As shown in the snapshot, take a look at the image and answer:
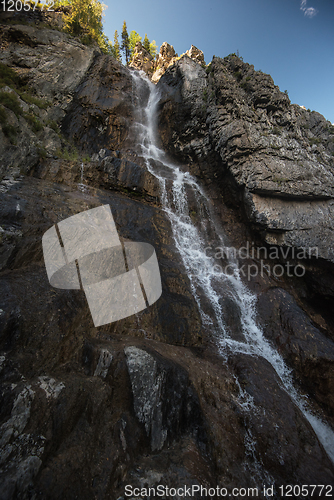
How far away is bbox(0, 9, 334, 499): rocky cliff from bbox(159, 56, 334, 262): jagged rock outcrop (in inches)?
4.4

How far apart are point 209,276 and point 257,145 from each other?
30.6ft

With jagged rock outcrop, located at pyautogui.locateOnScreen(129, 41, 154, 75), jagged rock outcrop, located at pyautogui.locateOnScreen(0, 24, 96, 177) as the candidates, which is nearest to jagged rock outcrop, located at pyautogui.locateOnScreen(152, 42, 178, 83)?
jagged rock outcrop, located at pyautogui.locateOnScreen(129, 41, 154, 75)

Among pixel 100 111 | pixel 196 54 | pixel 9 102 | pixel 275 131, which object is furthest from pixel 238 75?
pixel 9 102

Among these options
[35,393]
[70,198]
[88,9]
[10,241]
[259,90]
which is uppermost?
[88,9]

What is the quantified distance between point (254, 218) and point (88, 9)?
998 inches

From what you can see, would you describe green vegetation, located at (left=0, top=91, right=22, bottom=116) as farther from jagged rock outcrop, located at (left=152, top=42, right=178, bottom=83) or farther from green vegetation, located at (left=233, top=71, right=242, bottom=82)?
jagged rock outcrop, located at (left=152, top=42, right=178, bottom=83)

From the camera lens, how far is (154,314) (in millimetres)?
7105

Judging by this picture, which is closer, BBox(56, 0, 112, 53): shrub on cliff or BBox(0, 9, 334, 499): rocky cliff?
BBox(0, 9, 334, 499): rocky cliff

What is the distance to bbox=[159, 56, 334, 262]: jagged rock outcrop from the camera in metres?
12.2

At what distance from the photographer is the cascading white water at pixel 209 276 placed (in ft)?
24.4

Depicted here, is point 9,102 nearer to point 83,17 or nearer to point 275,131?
point 275,131

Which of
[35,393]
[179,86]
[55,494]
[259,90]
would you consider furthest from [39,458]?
[179,86]

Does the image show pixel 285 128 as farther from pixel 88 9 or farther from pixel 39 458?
pixel 88 9

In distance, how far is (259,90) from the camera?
623 inches
